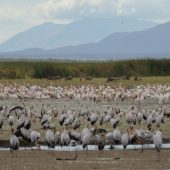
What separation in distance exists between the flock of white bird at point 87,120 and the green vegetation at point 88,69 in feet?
49.0

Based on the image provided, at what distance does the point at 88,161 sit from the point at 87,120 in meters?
8.13

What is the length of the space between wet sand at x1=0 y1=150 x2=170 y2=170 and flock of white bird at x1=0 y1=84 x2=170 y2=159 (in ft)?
1.09

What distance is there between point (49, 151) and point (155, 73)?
3541cm

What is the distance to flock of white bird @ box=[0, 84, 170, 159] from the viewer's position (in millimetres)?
18359

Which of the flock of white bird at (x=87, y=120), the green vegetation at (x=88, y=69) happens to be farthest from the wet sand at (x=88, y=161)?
the green vegetation at (x=88, y=69)

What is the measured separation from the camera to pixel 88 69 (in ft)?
177

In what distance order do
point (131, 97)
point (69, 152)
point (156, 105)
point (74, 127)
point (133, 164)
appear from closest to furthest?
point (133, 164)
point (69, 152)
point (74, 127)
point (156, 105)
point (131, 97)

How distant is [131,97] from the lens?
34781 millimetres

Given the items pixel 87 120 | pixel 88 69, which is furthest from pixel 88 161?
pixel 88 69

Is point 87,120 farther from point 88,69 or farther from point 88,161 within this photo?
point 88,69

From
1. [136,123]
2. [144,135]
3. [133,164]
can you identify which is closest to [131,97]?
[136,123]

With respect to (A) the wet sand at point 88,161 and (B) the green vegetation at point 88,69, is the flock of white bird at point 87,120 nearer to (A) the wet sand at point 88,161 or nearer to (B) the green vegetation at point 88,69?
(A) the wet sand at point 88,161

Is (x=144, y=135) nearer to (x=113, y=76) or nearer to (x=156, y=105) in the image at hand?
(x=156, y=105)

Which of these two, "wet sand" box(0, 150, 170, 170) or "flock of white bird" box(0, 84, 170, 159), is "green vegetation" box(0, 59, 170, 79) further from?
"wet sand" box(0, 150, 170, 170)
